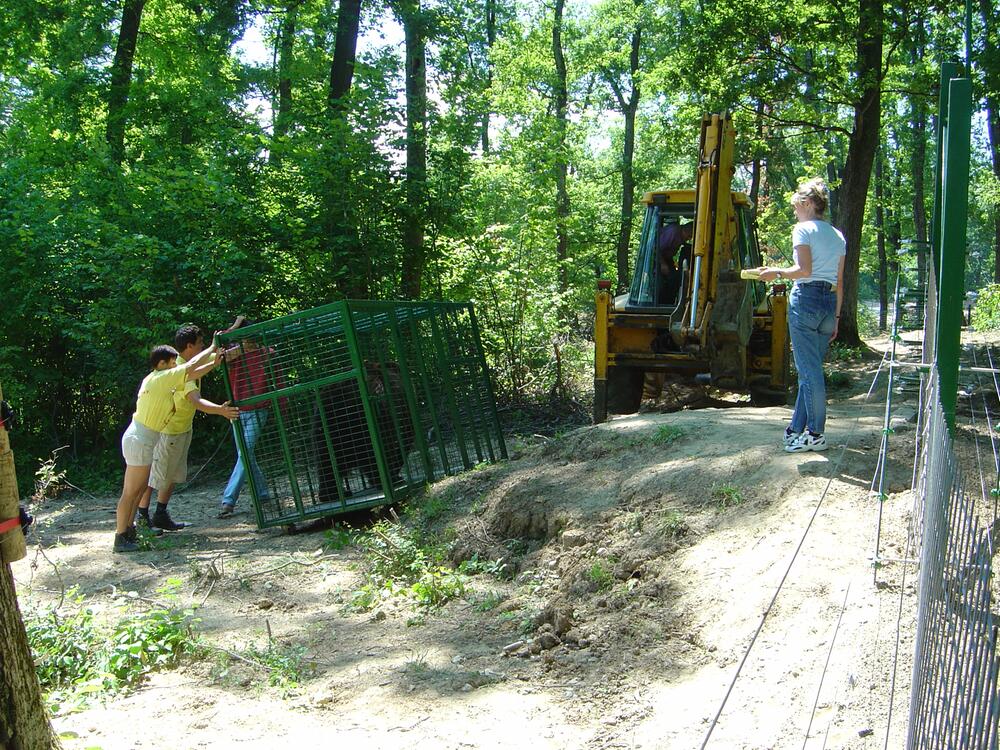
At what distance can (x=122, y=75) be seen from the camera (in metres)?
17.4

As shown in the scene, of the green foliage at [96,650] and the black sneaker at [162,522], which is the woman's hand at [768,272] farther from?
the black sneaker at [162,522]

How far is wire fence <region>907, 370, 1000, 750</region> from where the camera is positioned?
4.95ft

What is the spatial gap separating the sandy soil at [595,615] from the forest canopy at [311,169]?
455cm

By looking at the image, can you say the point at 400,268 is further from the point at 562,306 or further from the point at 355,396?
the point at 355,396

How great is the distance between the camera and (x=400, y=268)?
12.7 metres

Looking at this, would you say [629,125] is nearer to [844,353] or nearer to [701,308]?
[844,353]

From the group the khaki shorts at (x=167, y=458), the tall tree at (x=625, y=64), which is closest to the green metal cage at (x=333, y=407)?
the khaki shorts at (x=167, y=458)

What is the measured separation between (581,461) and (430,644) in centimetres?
297

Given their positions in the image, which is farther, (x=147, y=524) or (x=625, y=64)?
(x=625, y=64)

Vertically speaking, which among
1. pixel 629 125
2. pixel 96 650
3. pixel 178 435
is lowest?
pixel 96 650

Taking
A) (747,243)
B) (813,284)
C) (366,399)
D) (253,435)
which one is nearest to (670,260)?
(747,243)

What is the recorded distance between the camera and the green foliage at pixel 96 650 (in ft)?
15.4

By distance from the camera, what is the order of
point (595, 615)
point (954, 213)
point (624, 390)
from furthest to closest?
point (624, 390)
point (595, 615)
point (954, 213)

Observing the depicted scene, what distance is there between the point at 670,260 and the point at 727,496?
6.27m
